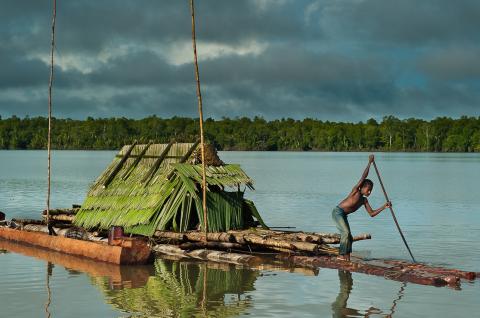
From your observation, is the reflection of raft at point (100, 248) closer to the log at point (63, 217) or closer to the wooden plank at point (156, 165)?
the log at point (63, 217)

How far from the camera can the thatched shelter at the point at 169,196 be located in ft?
70.4

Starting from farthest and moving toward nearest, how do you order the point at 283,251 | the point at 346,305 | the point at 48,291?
1. the point at 283,251
2. the point at 48,291
3. the point at 346,305

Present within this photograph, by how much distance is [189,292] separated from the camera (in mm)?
16016

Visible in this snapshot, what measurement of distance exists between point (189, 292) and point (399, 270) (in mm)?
4751

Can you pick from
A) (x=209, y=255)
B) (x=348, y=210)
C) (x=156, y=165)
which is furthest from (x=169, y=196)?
(x=348, y=210)

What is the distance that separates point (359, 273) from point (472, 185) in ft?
146

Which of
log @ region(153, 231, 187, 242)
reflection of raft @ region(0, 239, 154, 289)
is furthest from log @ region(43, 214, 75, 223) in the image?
log @ region(153, 231, 187, 242)

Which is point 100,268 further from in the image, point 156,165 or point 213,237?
point 156,165

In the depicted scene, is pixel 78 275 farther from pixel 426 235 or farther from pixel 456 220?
pixel 456 220

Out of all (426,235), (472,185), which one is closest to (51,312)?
(426,235)

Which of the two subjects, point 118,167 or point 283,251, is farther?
point 118,167

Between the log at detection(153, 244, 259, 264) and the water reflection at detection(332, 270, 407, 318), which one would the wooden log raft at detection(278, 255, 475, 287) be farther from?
the log at detection(153, 244, 259, 264)

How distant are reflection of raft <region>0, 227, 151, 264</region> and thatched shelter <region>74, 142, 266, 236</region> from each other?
5.95 ft

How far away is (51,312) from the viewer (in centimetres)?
1423
